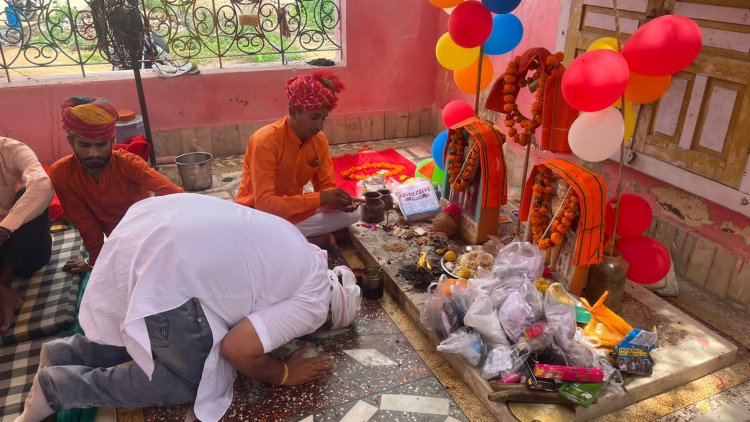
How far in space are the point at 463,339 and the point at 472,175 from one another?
1271 millimetres

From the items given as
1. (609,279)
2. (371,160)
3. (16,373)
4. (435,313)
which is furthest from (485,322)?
(371,160)

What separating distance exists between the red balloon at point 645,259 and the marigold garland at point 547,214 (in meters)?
0.37

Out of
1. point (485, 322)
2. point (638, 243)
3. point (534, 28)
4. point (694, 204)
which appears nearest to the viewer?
point (485, 322)

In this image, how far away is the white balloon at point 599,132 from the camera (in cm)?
236

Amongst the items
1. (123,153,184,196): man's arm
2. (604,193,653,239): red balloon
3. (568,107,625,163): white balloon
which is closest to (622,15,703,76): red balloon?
(568,107,625,163): white balloon

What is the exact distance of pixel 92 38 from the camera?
4.65 metres

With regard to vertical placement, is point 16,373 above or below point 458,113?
below

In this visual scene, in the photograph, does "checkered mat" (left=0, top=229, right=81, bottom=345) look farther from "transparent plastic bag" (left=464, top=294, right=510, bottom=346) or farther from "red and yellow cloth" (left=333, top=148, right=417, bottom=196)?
"red and yellow cloth" (left=333, top=148, right=417, bottom=196)

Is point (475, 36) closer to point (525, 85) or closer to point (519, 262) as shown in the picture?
point (525, 85)

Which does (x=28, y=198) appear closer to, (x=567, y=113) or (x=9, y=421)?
(x=9, y=421)

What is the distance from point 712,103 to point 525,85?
0.94m

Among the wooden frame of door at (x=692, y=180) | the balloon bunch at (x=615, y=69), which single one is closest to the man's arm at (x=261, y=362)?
the balloon bunch at (x=615, y=69)

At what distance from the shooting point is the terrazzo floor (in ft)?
7.34

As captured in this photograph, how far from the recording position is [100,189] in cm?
313
